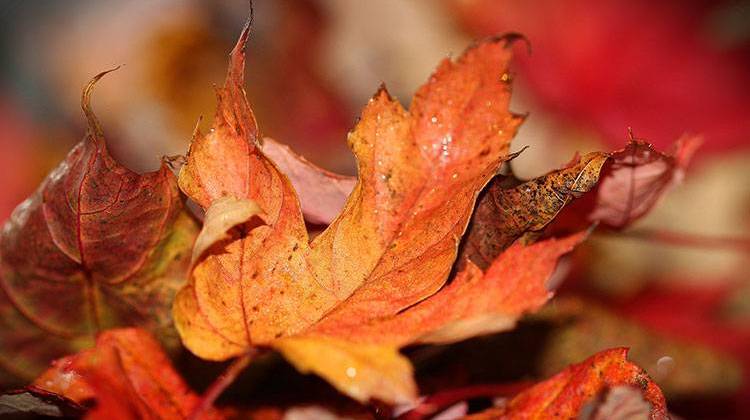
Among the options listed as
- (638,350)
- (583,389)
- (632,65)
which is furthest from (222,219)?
(632,65)

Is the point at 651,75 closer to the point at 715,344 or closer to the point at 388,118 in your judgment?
the point at 715,344

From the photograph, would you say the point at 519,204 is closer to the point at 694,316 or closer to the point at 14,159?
the point at 694,316

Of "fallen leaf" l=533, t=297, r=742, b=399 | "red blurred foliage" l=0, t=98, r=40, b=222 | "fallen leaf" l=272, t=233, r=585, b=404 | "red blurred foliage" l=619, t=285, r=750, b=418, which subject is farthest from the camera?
"red blurred foliage" l=0, t=98, r=40, b=222

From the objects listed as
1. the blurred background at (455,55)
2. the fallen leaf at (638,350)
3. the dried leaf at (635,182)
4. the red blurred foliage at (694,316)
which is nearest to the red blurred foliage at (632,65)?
the blurred background at (455,55)

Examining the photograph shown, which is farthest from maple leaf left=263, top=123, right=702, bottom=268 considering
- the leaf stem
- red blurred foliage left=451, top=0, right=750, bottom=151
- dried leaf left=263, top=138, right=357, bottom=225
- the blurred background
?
red blurred foliage left=451, top=0, right=750, bottom=151

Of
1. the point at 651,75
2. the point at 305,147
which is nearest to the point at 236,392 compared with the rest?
the point at 305,147

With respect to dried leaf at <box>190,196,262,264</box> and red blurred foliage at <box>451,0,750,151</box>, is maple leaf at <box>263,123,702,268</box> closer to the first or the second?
dried leaf at <box>190,196,262,264</box>

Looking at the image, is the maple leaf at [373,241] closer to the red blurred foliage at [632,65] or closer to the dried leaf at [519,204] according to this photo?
the dried leaf at [519,204]

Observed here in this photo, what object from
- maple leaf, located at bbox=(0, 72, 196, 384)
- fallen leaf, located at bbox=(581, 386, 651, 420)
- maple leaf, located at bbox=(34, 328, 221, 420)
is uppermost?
maple leaf, located at bbox=(0, 72, 196, 384)
